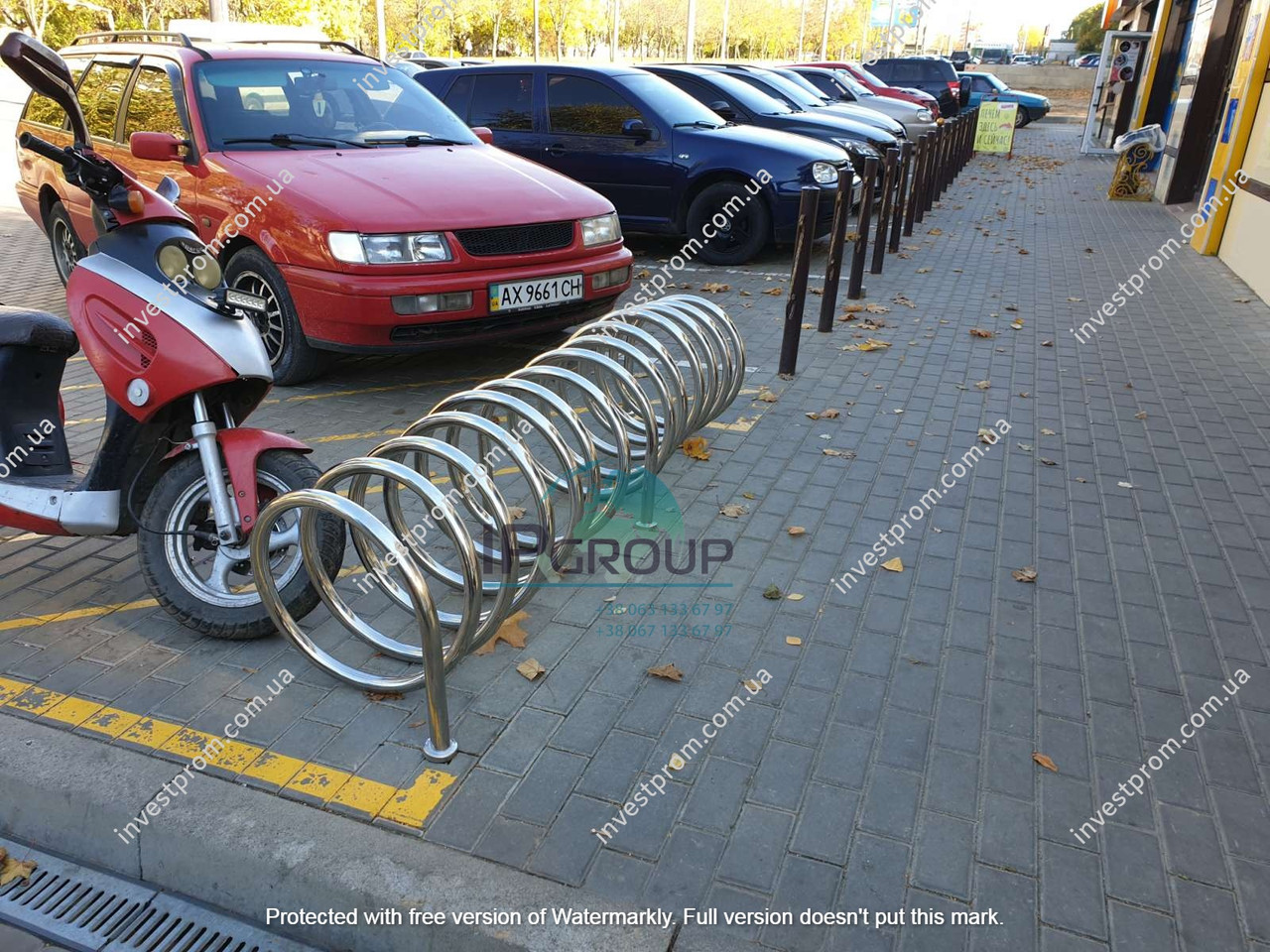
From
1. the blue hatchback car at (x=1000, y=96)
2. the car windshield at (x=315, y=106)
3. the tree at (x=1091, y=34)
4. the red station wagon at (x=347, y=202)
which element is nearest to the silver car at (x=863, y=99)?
the blue hatchback car at (x=1000, y=96)

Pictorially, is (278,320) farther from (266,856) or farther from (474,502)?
(266,856)

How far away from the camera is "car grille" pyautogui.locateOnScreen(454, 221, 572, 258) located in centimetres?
538

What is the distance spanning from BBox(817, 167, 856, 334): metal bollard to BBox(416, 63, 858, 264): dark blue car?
7.68ft

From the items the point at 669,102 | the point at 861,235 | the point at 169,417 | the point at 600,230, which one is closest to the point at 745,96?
the point at 669,102

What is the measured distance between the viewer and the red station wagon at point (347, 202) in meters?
5.20

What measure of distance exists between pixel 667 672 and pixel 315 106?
501 centimetres

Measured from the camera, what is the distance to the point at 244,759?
2781mm

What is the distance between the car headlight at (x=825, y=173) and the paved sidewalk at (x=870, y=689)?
14.7 feet

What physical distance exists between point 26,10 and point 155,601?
38266 mm

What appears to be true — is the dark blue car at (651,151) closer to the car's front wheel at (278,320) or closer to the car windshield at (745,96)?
the car windshield at (745,96)

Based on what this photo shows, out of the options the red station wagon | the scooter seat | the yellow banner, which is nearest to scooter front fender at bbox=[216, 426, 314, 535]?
the scooter seat

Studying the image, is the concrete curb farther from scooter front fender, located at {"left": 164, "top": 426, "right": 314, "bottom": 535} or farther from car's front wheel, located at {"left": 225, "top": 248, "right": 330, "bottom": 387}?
car's front wheel, located at {"left": 225, "top": 248, "right": 330, "bottom": 387}

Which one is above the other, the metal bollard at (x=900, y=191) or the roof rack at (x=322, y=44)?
the roof rack at (x=322, y=44)

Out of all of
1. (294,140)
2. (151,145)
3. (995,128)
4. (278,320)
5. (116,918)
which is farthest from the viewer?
(995,128)
